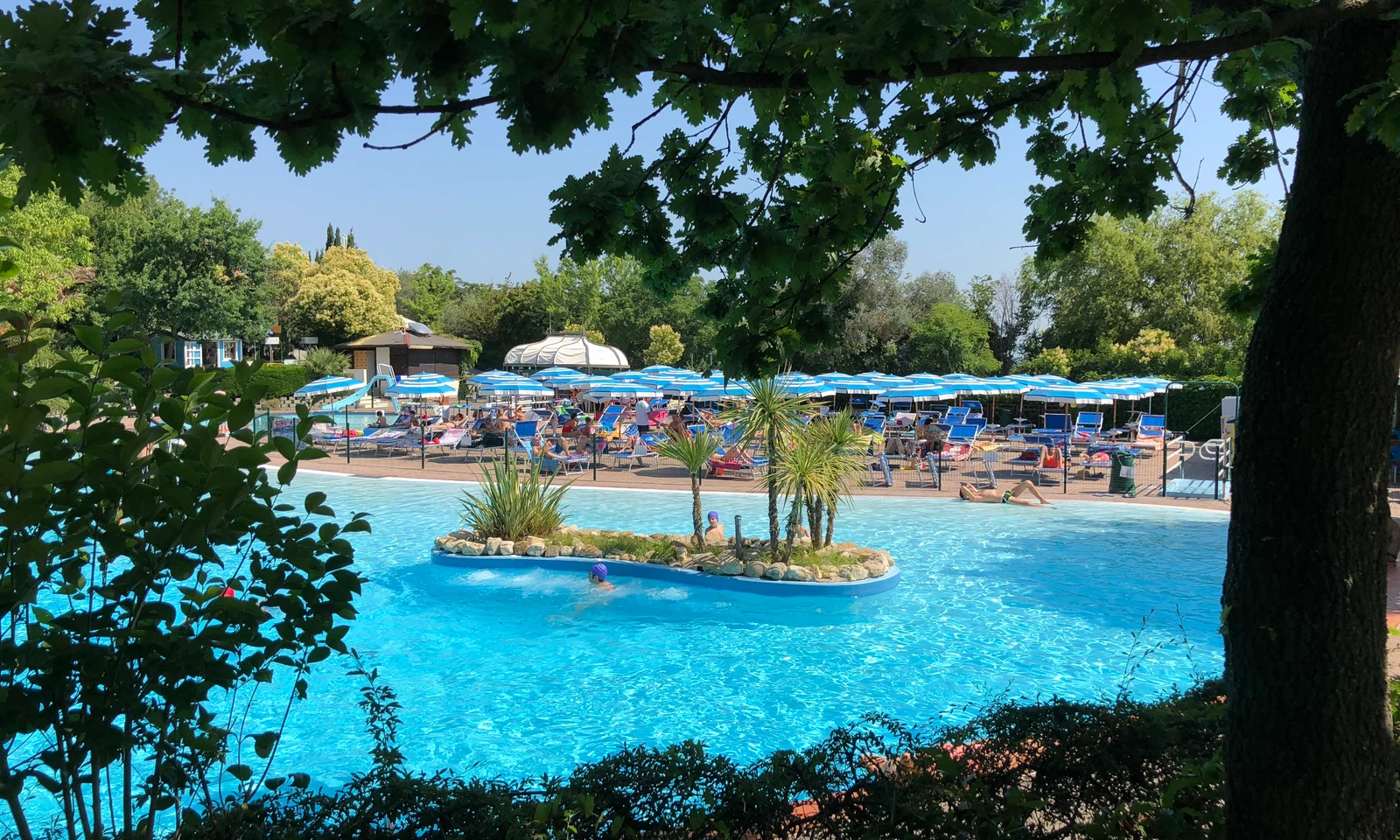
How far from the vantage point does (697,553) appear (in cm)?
1148

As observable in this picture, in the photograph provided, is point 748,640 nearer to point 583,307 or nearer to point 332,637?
point 332,637

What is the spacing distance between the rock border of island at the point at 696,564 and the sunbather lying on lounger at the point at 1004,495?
5.28 metres

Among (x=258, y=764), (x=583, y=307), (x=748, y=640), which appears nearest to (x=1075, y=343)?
(x=583, y=307)

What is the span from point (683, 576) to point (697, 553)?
2.07ft

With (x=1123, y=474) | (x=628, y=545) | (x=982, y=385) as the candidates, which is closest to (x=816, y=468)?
(x=628, y=545)

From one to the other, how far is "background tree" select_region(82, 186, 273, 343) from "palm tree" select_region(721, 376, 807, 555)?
3041 centimetres

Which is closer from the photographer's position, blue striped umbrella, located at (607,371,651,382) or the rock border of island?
the rock border of island

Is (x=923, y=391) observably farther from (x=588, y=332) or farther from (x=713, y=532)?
(x=588, y=332)

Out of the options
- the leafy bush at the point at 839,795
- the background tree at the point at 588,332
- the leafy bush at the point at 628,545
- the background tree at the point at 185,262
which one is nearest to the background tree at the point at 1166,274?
the background tree at the point at 588,332

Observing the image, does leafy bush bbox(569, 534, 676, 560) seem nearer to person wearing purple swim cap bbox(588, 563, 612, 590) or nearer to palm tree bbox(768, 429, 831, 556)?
person wearing purple swim cap bbox(588, 563, 612, 590)

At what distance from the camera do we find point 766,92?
2971 millimetres

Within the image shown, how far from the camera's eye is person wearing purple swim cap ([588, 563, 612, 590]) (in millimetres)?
10945

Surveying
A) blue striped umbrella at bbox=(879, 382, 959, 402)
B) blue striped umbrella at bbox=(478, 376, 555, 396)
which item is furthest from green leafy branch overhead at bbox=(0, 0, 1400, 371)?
blue striped umbrella at bbox=(478, 376, 555, 396)

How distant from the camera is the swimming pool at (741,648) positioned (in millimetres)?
7059
